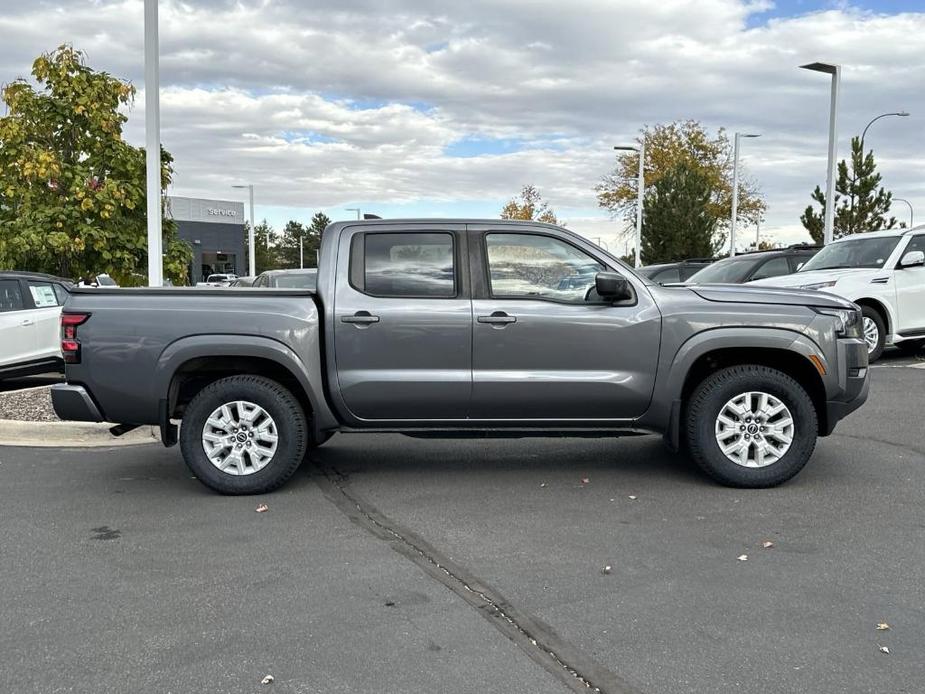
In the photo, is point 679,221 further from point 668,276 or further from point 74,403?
point 74,403

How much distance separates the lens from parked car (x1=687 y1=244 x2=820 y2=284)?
46.0ft

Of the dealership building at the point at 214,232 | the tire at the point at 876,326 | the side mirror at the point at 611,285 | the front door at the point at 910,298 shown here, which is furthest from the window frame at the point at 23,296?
the dealership building at the point at 214,232

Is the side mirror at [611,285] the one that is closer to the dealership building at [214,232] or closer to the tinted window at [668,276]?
the tinted window at [668,276]

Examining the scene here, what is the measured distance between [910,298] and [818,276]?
122cm

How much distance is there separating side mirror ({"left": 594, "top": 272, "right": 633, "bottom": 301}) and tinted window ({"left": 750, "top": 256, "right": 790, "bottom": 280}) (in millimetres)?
8944

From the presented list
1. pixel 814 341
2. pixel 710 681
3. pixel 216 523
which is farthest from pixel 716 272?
pixel 710 681

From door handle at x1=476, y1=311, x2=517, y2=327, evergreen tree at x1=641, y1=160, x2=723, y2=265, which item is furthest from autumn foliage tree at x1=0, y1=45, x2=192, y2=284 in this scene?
evergreen tree at x1=641, y1=160, x2=723, y2=265

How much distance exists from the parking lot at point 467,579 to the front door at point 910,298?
5.79m

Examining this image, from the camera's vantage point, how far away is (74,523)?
5.33m

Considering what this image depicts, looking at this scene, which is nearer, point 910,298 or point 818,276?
point 910,298

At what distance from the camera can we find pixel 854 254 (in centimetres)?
1273

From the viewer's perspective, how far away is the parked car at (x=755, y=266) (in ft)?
46.0

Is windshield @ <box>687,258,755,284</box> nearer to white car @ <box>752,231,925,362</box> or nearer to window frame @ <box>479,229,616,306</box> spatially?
white car @ <box>752,231,925,362</box>

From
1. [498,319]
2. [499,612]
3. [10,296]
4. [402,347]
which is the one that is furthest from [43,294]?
[499,612]
